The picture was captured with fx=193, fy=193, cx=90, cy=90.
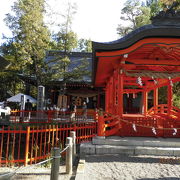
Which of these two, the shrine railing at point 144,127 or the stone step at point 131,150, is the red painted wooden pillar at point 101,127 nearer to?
the shrine railing at point 144,127

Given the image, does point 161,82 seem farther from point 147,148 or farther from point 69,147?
point 69,147

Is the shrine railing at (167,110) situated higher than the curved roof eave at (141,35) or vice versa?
the curved roof eave at (141,35)

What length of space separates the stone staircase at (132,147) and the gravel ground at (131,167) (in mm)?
223

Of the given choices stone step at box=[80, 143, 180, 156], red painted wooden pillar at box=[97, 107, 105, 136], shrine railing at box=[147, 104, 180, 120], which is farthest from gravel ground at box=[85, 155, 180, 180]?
shrine railing at box=[147, 104, 180, 120]

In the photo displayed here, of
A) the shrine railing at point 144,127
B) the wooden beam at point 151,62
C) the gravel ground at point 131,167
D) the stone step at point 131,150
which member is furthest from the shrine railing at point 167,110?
the gravel ground at point 131,167

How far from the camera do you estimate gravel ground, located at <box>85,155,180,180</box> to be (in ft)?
14.2

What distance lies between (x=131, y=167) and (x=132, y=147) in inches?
48.6

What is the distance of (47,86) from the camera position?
62.3 feet

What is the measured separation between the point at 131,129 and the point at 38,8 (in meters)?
12.9

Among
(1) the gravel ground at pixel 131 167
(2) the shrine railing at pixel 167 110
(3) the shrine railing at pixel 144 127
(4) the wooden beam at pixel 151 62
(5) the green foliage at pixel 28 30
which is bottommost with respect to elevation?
(1) the gravel ground at pixel 131 167

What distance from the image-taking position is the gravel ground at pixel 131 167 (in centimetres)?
433

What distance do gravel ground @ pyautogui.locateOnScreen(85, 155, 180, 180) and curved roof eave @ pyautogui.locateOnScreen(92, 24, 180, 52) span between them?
345 centimetres

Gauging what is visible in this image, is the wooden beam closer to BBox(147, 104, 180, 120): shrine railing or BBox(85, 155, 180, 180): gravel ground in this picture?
BBox(147, 104, 180, 120): shrine railing

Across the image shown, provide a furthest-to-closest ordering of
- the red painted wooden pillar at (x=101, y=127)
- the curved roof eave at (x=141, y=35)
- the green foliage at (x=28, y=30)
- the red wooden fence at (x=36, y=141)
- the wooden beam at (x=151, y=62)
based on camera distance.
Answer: the green foliage at (x=28, y=30) < the wooden beam at (x=151, y=62) < the red painted wooden pillar at (x=101, y=127) < the curved roof eave at (x=141, y=35) < the red wooden fence at (x=36, y=141)
